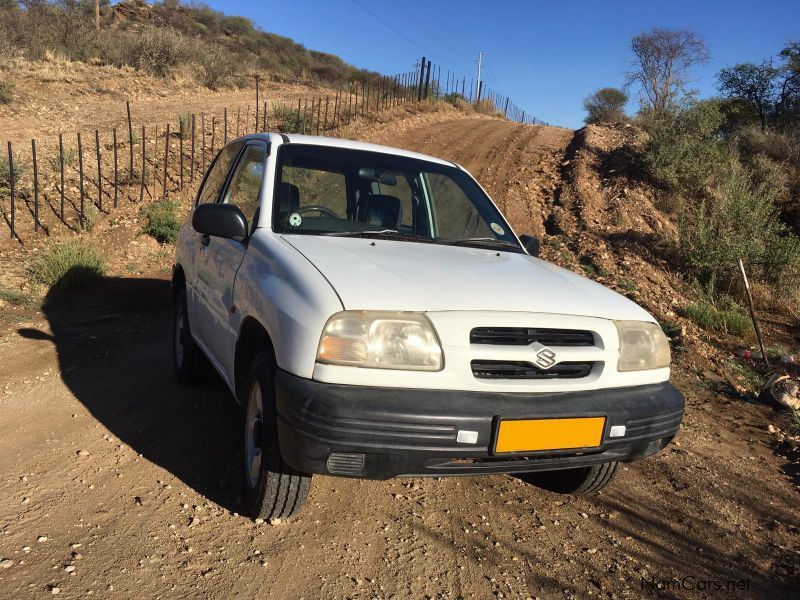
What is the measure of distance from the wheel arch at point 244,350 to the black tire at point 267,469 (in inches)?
3.7

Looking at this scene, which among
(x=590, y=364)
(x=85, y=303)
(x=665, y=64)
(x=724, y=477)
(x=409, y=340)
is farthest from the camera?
(x=665, y=64)

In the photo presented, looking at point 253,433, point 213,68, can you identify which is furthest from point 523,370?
point 213,68

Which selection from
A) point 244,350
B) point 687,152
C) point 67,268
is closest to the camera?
point 244,350

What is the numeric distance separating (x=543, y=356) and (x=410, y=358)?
509mm

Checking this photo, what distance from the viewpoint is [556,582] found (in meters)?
2.44

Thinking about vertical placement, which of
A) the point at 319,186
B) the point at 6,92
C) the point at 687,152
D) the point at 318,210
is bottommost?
the point at 318,210

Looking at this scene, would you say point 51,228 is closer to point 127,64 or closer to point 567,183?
point 567,183

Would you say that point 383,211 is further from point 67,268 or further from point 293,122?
point 293,122

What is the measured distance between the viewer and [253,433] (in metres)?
2.64

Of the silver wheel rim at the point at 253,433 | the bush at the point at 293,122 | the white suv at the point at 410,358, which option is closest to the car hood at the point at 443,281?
the white suv at the point at 410,358

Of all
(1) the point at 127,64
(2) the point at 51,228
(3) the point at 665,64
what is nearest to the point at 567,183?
(2) the point at 51,228

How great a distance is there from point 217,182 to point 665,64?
2331 cm

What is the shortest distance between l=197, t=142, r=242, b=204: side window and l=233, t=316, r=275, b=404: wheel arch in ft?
5.04

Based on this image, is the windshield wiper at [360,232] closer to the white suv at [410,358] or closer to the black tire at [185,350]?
the white suv at [410,358]
